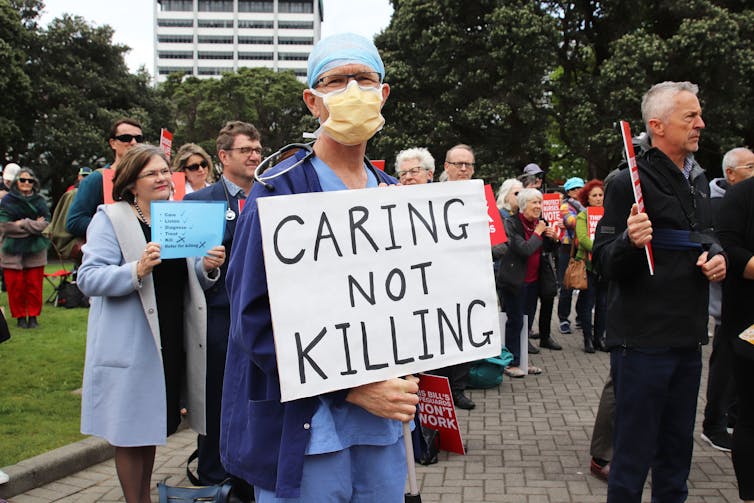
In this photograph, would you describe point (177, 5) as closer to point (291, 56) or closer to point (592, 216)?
point (291, 56)

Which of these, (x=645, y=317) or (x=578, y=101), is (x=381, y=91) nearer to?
(x=645, y=317)

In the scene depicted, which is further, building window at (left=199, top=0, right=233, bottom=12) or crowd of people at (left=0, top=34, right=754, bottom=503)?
building window at (left=199, top=0, right=233, bottom=12)

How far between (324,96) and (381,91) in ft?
0.63

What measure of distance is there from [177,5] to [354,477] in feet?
465

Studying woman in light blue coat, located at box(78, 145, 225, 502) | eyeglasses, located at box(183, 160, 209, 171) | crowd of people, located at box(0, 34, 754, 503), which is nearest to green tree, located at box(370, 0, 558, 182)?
eyeglasses, located at box(183, 160, 209, 171)

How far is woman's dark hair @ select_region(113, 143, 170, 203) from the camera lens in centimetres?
385

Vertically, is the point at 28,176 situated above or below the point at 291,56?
below

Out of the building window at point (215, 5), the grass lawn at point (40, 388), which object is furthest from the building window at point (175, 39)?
the grass lawn at point (40, 388)

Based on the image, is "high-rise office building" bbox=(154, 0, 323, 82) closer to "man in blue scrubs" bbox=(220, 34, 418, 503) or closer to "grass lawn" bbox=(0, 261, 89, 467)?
"grass lawn" bbox=(0, 261, 89, 467)

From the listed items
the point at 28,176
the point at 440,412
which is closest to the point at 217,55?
the point at 28,176

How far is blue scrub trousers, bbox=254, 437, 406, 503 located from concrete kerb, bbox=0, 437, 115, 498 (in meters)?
3.03

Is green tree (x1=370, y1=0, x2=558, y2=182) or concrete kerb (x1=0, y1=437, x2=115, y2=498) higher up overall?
green tree (x1=370, y1=0, x2=558, y2=182)

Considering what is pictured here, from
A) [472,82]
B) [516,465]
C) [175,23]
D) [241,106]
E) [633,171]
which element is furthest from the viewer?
[175,23]

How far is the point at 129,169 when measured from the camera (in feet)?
A: 12.6
